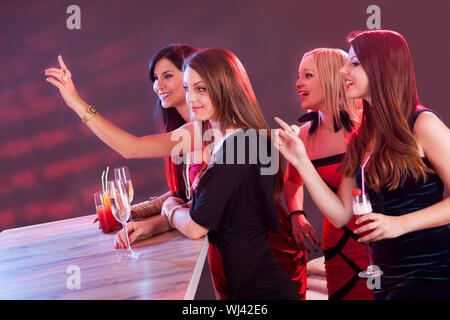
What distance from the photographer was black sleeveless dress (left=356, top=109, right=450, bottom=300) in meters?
1.55

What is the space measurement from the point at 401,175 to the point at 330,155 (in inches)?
31.7

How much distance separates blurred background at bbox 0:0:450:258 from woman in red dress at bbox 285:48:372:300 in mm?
1526

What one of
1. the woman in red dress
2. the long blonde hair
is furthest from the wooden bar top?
the long blonde hair

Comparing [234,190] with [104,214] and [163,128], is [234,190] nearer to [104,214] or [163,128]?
[104,214]

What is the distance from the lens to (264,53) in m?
4.10

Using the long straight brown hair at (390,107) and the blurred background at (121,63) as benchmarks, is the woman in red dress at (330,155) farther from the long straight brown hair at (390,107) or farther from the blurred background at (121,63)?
the blurred background at (121,63)

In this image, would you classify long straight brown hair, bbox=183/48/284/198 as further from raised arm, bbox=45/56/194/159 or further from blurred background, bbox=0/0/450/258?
blurred background, bbox=0/0/450/258

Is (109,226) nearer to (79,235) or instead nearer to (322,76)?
(79,235)

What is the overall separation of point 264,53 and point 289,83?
14.0 inches

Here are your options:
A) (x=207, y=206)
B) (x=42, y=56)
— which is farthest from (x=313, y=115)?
(x=42, y=56)

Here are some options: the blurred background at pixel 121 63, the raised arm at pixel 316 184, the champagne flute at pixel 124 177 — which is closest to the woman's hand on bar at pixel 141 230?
the champagne flute at pixel 124 177

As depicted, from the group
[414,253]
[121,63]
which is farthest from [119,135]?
[121,63]

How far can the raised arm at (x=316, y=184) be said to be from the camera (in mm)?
1829

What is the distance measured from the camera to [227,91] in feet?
6.16
